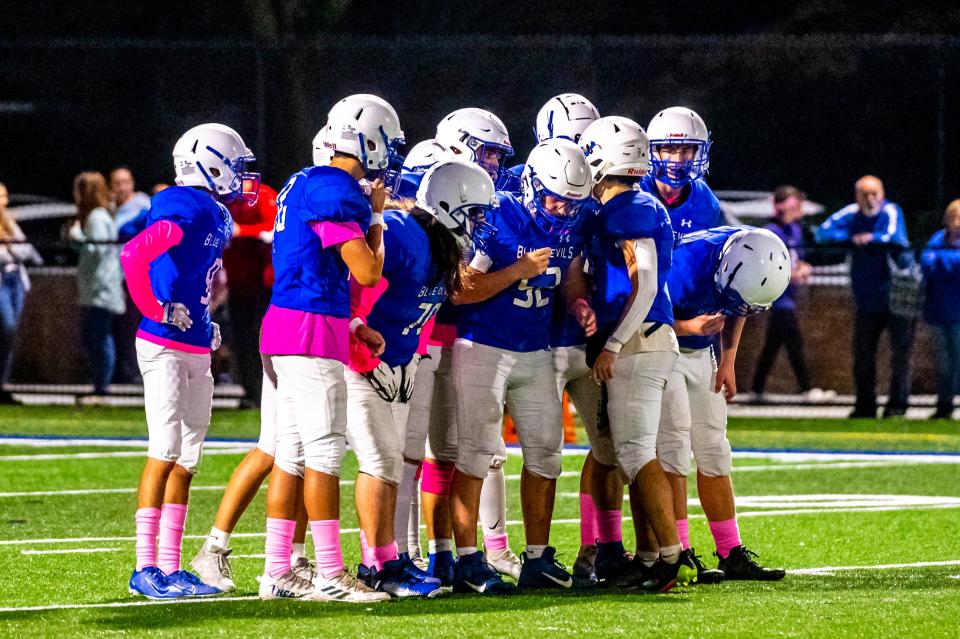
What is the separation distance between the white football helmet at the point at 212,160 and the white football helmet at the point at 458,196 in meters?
0.85

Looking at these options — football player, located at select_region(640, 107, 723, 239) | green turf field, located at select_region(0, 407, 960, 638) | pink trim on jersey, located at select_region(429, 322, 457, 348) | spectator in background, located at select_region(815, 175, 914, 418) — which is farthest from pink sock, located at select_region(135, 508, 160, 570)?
spectator in background, located at select_region(815, 175, 914, 418)

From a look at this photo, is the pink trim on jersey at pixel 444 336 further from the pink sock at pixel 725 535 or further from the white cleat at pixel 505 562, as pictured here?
the pink sock at pixel 725 535

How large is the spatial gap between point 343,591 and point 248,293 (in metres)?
8.83

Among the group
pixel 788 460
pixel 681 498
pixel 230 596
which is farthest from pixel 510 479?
pixel 230 596

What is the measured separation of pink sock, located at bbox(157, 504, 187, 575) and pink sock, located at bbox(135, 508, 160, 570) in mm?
36

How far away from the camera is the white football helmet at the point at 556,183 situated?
24.1ft

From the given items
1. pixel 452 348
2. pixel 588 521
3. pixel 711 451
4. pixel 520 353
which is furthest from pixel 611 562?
pixel 452 348

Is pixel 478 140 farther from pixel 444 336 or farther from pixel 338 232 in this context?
pixel 338 232

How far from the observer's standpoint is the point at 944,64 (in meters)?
19.2

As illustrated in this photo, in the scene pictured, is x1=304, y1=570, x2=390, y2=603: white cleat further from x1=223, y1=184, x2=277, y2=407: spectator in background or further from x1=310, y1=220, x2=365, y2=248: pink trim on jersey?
x1=223, y1=184, x2=277, y2=407: spectator in background

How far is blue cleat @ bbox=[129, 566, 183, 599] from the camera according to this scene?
7.24 metres

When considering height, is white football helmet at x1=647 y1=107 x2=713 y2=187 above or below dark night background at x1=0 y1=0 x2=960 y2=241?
below

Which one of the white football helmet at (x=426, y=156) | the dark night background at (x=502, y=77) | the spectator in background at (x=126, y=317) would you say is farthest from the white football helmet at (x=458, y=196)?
the dark night background at (x=502, y=77)

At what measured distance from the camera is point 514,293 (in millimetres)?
7477
